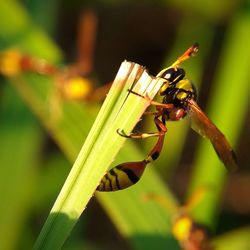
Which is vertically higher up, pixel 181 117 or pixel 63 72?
pixel 181 117

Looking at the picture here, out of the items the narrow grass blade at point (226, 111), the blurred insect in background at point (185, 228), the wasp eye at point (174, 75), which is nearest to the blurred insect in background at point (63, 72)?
the narrow grass blade at point (226, 111)

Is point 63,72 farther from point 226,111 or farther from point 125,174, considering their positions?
point 125,174

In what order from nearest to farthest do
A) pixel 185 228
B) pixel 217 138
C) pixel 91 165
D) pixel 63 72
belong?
pixel 91 165 < pixel 217 138 < pixel 185 228 < pixel 63 72

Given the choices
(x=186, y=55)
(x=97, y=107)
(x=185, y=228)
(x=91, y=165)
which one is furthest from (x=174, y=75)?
(x=97, y=107)

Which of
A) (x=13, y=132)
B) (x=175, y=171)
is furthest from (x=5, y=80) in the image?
(x=175, y=171)

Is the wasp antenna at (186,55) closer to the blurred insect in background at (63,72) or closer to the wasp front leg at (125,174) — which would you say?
the wasp front leg at (125,174)

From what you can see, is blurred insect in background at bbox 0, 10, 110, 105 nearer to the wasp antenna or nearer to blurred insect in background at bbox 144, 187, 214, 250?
blurred insect in background at bbox 144, 187, 214, 250

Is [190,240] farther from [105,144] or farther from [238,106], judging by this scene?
[105,144]
